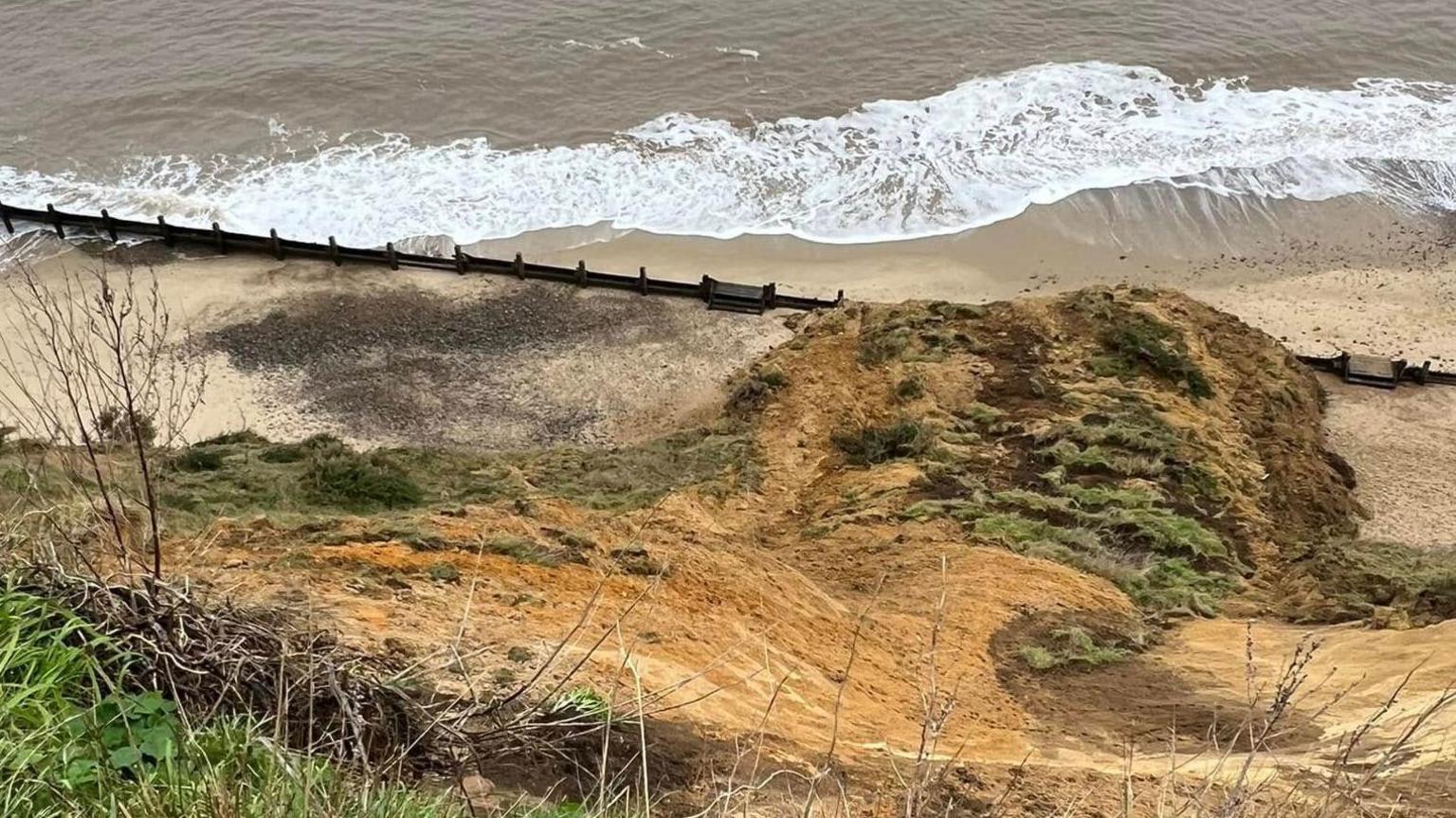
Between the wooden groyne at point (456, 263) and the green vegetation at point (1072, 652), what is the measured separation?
11.0 m

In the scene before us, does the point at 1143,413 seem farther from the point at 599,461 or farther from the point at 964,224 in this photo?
the point at 964,224

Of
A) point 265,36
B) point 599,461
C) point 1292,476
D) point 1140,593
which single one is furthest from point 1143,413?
point 265,36

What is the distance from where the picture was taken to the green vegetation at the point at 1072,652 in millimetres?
9508

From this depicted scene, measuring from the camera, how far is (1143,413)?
601 inches

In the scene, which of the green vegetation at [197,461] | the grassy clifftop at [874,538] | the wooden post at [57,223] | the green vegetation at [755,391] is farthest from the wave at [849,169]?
the green vegetation at [197,461]

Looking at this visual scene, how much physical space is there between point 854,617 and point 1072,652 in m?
2.08

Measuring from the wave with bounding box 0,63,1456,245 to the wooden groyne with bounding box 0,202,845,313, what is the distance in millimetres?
2038

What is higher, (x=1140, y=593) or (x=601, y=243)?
(x=601, y=243)

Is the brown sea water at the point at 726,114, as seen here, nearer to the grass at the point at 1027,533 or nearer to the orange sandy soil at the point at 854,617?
the orange sandy soil at the point at 854,617

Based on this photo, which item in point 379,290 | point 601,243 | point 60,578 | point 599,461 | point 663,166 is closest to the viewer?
point 60,578

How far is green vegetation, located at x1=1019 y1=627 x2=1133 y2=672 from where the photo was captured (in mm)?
9508

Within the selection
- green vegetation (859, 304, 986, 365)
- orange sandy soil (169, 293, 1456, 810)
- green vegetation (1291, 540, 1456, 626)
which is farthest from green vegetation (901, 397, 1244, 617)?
green vegetation (859, 304, 986, 365)

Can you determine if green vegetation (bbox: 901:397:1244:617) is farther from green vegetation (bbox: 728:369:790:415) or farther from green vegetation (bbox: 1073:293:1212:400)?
green vegetation (bbox: 728:369:790:415)

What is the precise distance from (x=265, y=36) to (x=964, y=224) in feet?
68.5
